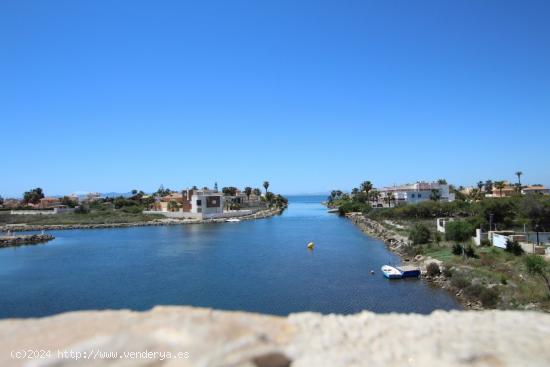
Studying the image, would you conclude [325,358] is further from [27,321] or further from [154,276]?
[154,276]

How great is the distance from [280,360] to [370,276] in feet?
92.4

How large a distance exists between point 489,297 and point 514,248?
856 cm

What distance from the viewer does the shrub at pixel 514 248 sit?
28919 mm

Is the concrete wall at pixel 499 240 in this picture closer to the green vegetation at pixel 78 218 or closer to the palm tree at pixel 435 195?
the palm tree at pixel 435 195

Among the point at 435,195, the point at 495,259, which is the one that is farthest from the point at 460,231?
the point at 435,195

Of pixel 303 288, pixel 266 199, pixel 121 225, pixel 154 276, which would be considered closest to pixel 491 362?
pixel 303 288

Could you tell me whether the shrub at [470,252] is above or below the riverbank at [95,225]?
below

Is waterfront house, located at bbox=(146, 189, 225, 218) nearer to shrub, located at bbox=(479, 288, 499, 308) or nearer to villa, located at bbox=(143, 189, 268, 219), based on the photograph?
villa, located at bbox=(143, 189, 268, 219)

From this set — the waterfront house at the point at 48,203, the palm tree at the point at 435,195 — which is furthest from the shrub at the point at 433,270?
the waterfront house at the point at 48,203

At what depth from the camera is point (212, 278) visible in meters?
32.5

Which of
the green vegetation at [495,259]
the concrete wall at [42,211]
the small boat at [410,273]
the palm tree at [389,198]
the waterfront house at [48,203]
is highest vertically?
the waterfront house at [48,203]

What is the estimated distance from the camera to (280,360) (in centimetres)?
582

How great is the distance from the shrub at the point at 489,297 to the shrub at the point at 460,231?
15.3 m

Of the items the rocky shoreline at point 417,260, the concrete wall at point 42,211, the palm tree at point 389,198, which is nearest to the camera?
the rocky shoreline at point 417,260
